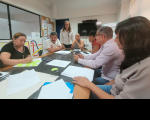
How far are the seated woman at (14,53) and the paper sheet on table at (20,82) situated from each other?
465 millimetres

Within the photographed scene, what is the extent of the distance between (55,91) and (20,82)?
0.35 metres

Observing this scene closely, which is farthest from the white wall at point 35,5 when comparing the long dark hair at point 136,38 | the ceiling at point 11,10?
the long dark hair at point 136,38

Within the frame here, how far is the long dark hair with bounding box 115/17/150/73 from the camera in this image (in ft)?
1.69

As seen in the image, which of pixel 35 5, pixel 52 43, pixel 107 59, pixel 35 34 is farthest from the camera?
pixel 35 34

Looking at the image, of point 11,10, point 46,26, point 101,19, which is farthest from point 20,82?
point 101,19

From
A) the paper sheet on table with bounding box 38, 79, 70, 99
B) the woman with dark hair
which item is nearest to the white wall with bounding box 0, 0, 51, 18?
the woman with dark hair

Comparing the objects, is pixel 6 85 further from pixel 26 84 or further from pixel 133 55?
pixel 133 55

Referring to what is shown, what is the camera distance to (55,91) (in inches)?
22.0

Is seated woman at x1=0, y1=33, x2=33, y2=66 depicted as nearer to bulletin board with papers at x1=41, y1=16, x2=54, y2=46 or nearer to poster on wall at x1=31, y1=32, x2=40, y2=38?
poster on wall at x1=31, y1=32, x2=40, y2=38

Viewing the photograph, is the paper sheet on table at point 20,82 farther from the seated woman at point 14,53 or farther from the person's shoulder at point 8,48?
the person's shoulder at point 8,48

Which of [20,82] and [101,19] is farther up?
[101,19]

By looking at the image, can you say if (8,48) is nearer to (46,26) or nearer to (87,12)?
(46,26)
